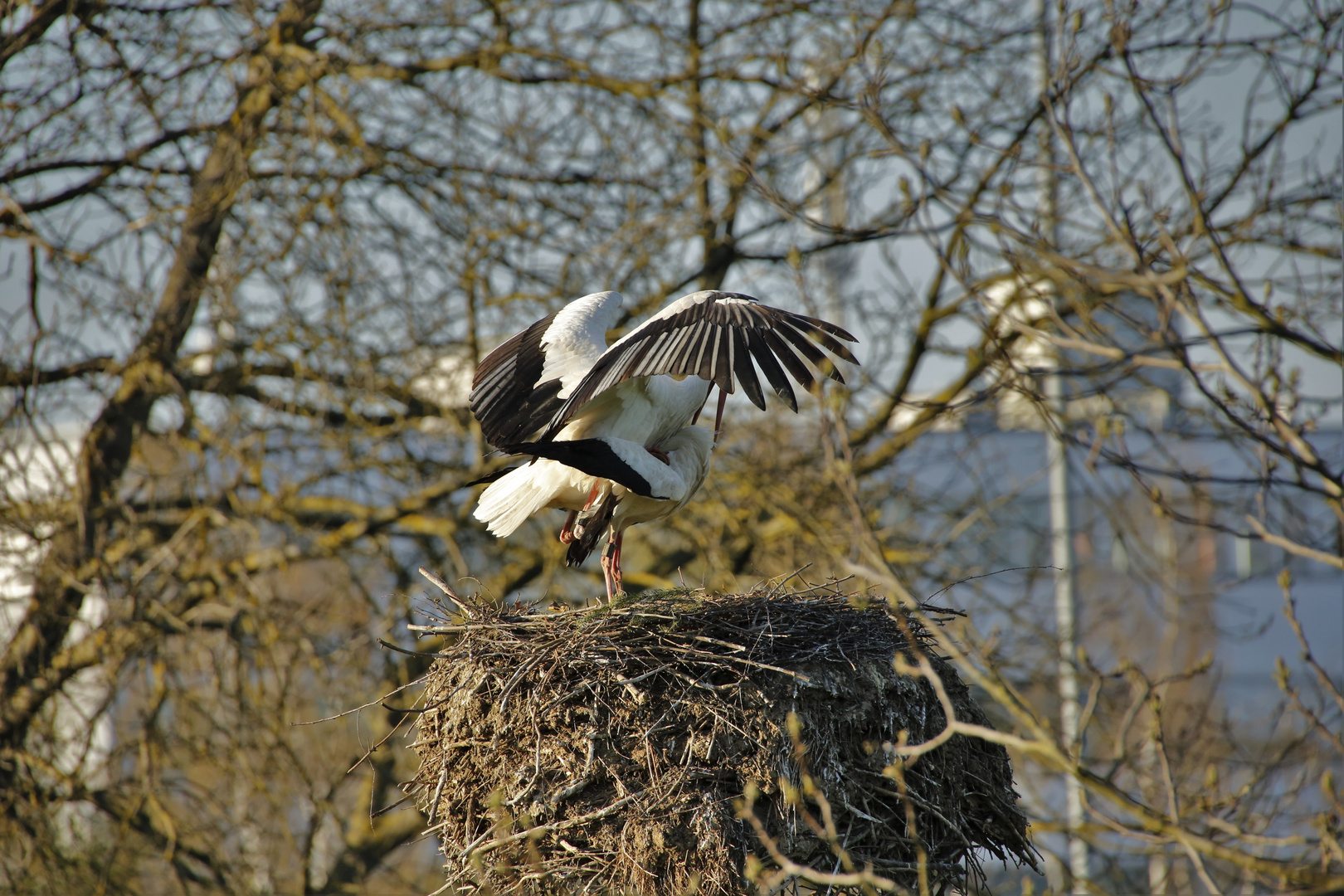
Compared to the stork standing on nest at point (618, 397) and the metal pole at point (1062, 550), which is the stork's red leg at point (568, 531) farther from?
the metal pole at point (1062, 550)

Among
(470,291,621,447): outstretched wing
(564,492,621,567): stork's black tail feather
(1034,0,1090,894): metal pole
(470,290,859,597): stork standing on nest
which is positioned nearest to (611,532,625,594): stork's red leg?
(470,290,859,597): stork standing on nest

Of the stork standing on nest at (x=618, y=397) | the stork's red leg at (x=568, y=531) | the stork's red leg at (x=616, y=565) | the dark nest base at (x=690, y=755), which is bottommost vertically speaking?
the dark nest base at (x=690, y=755)

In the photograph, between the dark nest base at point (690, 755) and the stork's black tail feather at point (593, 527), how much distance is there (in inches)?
26.3

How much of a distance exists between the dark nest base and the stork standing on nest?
0.67 metres

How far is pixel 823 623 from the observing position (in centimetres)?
354

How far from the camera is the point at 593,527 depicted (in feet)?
13.7

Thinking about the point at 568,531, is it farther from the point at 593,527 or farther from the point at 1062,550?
the point at 1062,550

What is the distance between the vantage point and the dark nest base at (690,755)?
300cm

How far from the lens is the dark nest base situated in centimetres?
300

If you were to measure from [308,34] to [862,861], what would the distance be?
22.5 ft

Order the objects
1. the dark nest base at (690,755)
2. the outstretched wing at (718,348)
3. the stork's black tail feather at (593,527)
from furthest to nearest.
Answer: the stork's black tail feather at (593,527), the outstretched wing at (718,348), the dark nest base at (690,755)

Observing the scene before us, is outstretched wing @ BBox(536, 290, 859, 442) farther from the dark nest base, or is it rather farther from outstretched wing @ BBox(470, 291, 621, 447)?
the dark nest base

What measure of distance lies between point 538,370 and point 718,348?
4.13ft

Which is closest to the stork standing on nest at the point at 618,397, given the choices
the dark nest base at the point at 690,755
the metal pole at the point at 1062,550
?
the dark nest base at the point at 690,755
